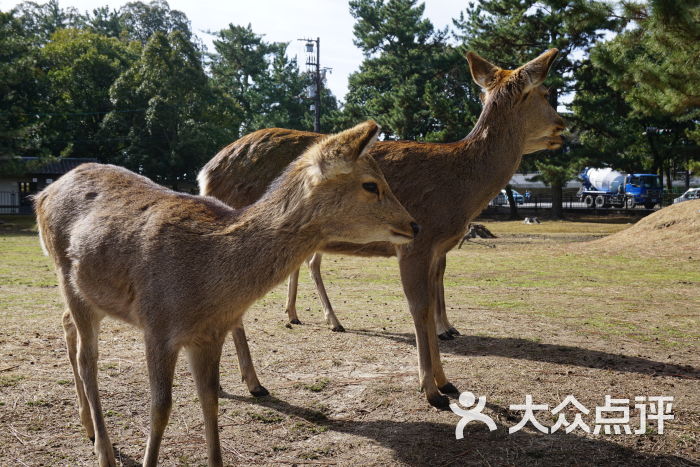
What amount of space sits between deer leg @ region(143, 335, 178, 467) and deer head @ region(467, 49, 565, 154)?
4.09m

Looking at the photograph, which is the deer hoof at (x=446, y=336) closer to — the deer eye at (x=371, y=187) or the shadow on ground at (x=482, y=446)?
the shadow on ground at (x=482, y=446)

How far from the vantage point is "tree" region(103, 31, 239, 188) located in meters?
45.9

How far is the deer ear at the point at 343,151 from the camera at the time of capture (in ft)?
12.7

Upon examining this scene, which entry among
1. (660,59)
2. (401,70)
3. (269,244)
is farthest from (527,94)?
(401,70)

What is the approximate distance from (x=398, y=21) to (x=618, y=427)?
4600cm

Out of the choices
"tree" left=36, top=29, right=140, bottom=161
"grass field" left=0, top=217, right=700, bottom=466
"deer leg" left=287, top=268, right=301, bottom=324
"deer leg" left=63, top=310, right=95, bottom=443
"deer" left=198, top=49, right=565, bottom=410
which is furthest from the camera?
"tree" left=36, top=29, right=140, bottom=161

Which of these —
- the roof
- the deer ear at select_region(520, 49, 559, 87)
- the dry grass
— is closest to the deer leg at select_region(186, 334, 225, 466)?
the deer ear at select_region(520, 49, 559, 87)

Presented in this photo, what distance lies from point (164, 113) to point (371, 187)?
44373 mm

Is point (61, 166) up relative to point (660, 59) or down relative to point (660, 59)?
down

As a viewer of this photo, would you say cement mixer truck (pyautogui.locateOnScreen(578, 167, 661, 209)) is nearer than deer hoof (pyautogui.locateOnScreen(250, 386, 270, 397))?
No

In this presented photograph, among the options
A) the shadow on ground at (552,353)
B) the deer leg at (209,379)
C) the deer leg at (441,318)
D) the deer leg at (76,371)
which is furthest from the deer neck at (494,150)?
the deer leg at (76,371)

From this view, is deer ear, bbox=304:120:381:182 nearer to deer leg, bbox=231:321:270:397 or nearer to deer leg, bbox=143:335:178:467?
deer leg, bbox=143:335:178:467

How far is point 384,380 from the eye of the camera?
19.7ft

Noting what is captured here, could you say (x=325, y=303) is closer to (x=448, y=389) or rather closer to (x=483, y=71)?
(x=448, y=389)
